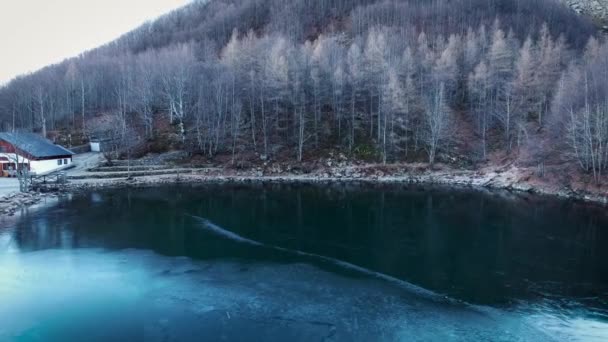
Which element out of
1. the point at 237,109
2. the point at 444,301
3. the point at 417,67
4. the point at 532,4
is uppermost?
Answer: the point at 532,4

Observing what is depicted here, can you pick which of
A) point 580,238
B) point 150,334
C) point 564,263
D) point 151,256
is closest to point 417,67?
point 580,238

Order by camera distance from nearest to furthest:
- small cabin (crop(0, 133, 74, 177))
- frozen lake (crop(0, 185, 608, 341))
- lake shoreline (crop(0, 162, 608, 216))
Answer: frozen lake (crop(0, 185, 608, 341)) < lake shoreline (crop(0, 162, 608, 216)) < small cabin (crop(0, 133, 74, 177))

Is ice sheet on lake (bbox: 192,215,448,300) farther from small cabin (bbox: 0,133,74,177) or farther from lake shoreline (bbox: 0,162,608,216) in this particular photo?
small cabin (bbox: 0,133,74,177)

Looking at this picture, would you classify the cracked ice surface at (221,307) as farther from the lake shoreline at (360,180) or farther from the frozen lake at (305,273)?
the lake shoreline at (360,180)

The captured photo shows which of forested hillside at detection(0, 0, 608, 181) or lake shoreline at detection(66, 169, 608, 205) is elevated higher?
forested hillside at detection(0, 0, 608, 181)

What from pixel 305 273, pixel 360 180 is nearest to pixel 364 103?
pixel 360 180

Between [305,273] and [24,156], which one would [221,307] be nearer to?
[305,273]

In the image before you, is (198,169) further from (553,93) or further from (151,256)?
(553,93)

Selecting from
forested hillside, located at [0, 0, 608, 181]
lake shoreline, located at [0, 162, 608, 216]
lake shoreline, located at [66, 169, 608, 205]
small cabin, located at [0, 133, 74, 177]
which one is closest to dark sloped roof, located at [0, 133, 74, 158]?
small cabin, located at [0, 133, 74, 177]
